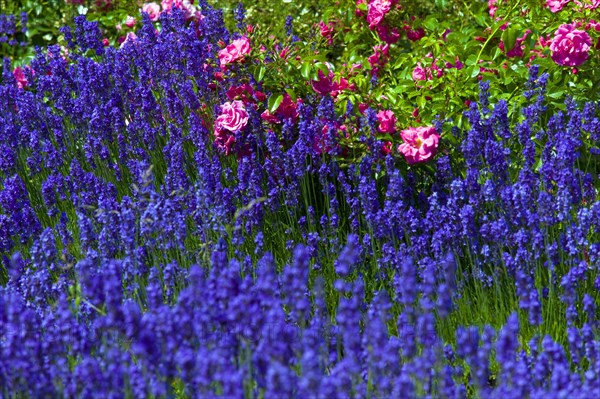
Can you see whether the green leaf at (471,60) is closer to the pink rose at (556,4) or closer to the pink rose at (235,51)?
the pink rose at (556,4)

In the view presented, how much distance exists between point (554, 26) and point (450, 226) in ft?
4.71

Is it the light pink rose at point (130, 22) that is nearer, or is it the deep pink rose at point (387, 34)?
the deep pink rose at point (387, 34)

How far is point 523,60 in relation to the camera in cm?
444

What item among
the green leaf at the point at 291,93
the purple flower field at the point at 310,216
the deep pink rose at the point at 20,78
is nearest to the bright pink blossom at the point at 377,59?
Result: the purple flower field at the point at 310,216

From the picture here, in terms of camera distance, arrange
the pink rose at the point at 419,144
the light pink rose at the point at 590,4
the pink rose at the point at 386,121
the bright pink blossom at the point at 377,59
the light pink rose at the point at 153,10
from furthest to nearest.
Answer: the light pink rose at the point at 153,10 → the bright pink blossom at the point at 377,59 → the light pink rose at the point at 590,4 → the pink rose at the point at 386,121 → the pink rose at the point at 419,144

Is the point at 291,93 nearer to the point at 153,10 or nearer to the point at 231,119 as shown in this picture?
the point at 231,119

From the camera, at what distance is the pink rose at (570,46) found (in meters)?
4.01

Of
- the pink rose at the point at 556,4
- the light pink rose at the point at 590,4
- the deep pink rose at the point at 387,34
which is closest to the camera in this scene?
the light pink rose at the point at 590,4

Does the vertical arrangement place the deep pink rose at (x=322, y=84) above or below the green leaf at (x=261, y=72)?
below

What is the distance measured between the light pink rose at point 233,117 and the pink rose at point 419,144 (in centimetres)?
68

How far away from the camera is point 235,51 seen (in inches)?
163

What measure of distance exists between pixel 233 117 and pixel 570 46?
147 centimetres

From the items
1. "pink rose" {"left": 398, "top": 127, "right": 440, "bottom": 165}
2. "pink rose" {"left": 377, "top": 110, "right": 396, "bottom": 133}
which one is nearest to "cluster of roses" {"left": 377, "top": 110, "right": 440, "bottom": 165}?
"pink rose" {"left": 398, "top": 127, "right": 440, "bottom": 165}

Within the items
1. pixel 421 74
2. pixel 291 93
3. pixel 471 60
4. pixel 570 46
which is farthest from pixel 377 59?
pixel 570 46
